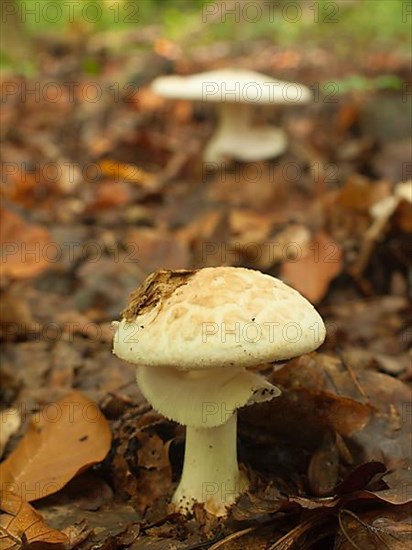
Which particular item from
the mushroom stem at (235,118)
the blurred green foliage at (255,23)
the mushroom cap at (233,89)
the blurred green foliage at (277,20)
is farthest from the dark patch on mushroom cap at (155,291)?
the blurred green foliage at (277,20)

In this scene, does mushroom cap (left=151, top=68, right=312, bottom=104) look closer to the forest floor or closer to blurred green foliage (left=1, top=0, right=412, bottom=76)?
the forest floor

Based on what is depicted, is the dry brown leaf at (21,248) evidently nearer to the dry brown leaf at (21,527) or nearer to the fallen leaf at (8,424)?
the fallen leaf at (8,424)

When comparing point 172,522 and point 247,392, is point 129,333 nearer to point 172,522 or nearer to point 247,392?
point 247,392

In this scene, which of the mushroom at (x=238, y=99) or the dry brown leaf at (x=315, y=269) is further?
the mushroom at (x=238, y=99)

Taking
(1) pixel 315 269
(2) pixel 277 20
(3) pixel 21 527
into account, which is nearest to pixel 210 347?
(3) pixel 21 527

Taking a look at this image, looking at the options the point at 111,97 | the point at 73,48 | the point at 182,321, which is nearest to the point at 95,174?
the point at 111,97

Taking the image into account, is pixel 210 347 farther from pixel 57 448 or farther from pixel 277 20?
pixel 277 20

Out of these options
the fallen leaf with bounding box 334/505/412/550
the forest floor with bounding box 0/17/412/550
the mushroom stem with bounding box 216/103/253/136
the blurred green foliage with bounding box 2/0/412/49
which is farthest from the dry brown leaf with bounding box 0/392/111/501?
the blurred green foliage with bounding box 2/0/412/49
